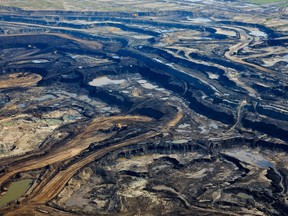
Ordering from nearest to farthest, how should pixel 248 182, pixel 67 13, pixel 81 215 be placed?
pixel 81 215 < pixel 248 182 < pixel 67 13

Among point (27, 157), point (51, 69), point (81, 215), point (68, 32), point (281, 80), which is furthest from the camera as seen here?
point (68, 32)

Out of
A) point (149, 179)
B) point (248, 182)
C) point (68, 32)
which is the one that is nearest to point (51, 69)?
point (68, 32)

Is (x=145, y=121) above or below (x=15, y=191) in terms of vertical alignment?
above

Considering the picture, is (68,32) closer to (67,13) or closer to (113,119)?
(67,13)

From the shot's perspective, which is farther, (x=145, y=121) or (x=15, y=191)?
(x=145, y=121)
